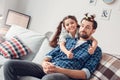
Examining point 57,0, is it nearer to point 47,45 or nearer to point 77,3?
point 77,3

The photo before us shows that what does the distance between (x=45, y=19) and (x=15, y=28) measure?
0.78 meters

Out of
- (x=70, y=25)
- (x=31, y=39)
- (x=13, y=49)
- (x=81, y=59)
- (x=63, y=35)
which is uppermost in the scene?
(x=70, y=25)

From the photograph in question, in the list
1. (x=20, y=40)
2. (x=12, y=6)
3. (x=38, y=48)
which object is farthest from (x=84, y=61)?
(x=12, y=6)

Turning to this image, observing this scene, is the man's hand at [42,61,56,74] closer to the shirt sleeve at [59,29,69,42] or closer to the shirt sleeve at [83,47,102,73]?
the shirt sleeve at [83,47,102,73]

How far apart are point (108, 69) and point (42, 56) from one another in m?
0.87

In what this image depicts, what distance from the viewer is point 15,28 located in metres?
3.13

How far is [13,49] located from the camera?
9.19 ft

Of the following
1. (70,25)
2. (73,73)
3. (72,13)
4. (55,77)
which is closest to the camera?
(55,77)

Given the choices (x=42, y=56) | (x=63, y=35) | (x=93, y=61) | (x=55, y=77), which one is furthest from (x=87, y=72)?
(x=42, y=56)

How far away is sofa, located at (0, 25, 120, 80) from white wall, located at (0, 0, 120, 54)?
0.61 m

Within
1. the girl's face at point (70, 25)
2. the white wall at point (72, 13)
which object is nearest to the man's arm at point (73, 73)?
the girl's face at point (70, 25)

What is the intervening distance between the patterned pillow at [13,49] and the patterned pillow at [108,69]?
1.04 meters

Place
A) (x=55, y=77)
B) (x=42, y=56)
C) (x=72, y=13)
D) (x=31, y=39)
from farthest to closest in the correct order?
(x=72, y=13), (x=31, y=39), (x=42, y=56), (x=55, y=77)

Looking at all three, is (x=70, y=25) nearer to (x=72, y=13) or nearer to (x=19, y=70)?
(x=19, y=70)
